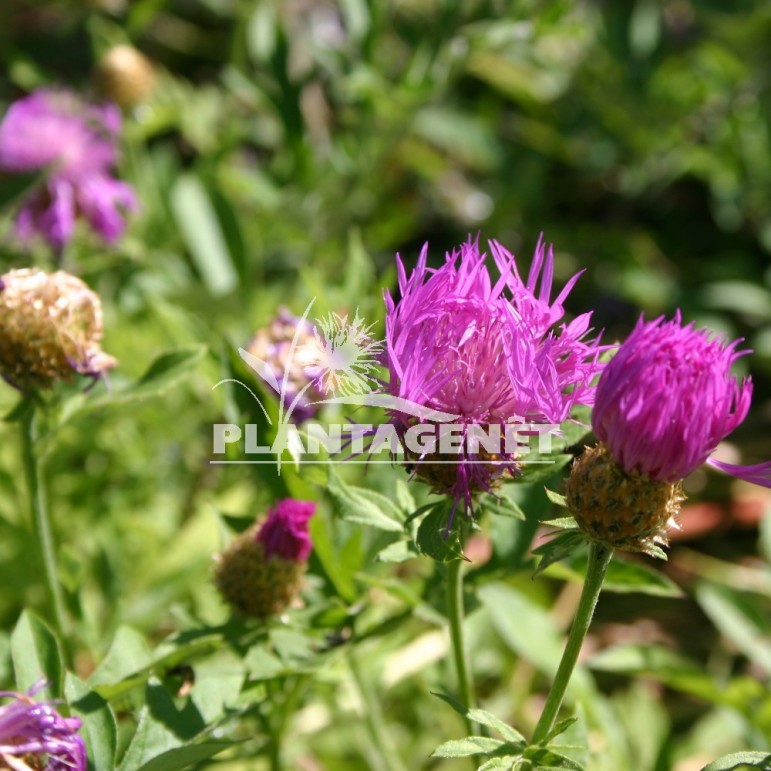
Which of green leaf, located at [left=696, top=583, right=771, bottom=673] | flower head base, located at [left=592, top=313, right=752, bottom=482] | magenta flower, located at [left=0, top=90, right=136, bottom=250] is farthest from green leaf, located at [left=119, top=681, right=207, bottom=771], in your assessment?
magenta flower, located at [left=0, top=90, right=136, bottom=250]

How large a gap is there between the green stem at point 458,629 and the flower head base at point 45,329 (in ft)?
1.94

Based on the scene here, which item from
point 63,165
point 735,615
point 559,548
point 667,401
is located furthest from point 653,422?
point 63,165

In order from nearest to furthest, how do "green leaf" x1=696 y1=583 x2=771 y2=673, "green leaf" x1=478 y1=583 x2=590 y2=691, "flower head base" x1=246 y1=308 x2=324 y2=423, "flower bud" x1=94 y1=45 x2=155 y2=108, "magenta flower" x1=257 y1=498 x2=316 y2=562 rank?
"magenta flower" x1=257 y1=498 x2=316 y2=562 < "flower head base" x1=246 y1=308 x2=324 y2=423 < "green leaf" x1=478 y1=583 x2=590 y2=691 < "green leaf" x1=696 y1=583 x2=771 y2=673 < "flower bud" x1=94 y1=45 x2=155 y2=108

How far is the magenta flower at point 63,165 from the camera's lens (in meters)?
2.44

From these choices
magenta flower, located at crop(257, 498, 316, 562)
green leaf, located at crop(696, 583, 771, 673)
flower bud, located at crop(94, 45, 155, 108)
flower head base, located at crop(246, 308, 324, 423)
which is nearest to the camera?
magenta flower, located at crop(257, 498, 316, 562)

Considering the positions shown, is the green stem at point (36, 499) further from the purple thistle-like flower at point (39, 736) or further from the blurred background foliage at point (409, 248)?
the purple thistle-like flower at point (39, 736)

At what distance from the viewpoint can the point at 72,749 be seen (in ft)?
3.66

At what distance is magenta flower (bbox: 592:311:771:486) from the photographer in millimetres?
990

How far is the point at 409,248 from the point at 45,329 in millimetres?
2349

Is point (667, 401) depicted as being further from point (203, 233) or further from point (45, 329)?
point (203, 233)

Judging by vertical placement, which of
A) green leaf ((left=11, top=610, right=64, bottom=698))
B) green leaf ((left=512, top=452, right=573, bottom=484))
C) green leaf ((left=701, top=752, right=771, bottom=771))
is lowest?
green leaf ((left=701, top=752, right=771, bottom=771))

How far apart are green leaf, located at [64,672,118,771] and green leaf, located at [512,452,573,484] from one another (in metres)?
0.52

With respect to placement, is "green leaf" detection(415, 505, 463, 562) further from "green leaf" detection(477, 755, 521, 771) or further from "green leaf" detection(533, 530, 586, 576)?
"green leaf" detection(477, 755, 521, 771)

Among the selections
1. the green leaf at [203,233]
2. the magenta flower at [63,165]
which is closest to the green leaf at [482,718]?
the magenta flower at [63,165]
